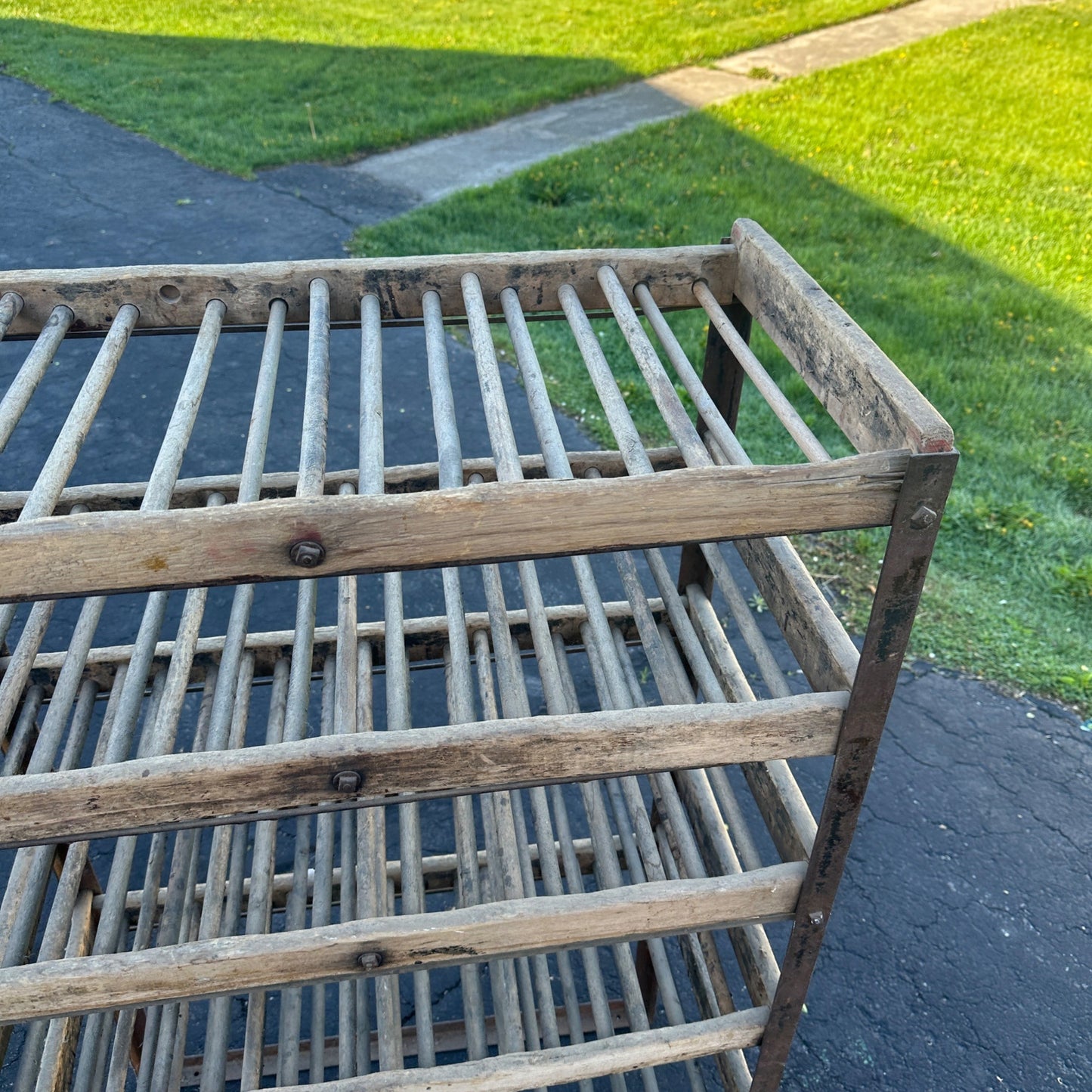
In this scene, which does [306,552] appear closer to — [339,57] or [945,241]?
[945,241]

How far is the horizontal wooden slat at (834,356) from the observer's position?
49.8 inches

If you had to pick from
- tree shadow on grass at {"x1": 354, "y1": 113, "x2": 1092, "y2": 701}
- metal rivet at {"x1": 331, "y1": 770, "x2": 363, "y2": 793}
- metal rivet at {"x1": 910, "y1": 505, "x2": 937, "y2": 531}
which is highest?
metal rivet at {"x1": 910, "y1": 505, "x2": 937, "y2": 531}

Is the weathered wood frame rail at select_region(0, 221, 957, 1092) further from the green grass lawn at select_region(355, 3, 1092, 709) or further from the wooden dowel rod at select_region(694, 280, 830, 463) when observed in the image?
the green grass lawn at select_region(355, 3, 1092, 709)

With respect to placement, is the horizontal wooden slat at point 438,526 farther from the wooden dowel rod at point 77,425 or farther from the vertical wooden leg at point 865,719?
the wooden dowel rod at point 77,425

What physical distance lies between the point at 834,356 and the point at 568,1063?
1.25 meters

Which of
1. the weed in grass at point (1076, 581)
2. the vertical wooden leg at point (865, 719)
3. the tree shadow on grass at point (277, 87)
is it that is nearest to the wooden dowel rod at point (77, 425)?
the vertical wooden leg at point (865, 719)

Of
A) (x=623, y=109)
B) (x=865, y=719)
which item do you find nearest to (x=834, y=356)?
(x=865, y=719)

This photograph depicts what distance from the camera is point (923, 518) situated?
3.93 feet

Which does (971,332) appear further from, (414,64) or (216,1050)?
(414,64)

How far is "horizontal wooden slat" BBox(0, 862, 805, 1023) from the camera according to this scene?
4.50ft

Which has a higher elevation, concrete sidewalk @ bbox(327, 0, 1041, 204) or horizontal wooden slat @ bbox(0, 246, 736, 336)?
horizontal wooden slat @ bbox(0, 246, 736, 336)

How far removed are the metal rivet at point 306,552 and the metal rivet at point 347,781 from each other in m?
0.33

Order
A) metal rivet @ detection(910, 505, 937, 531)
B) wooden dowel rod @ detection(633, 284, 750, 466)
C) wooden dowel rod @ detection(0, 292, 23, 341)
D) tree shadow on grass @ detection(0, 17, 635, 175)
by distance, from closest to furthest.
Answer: metal rivet @ detection(910, 505, 937, 531) < wooden dowel rod @ detection(633, 284, 750, 466) < wooden dowel rod @ detection(0, 292, 23, 341) < tree shadow on grass @ detection(0, 17, 635, 175)

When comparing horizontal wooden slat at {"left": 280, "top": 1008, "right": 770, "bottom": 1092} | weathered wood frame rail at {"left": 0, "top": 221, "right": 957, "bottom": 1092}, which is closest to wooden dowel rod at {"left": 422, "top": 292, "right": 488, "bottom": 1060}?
weathered wood frame rail at {"left": 0, "top": 221, "right": 957, "bottom": 1092}
